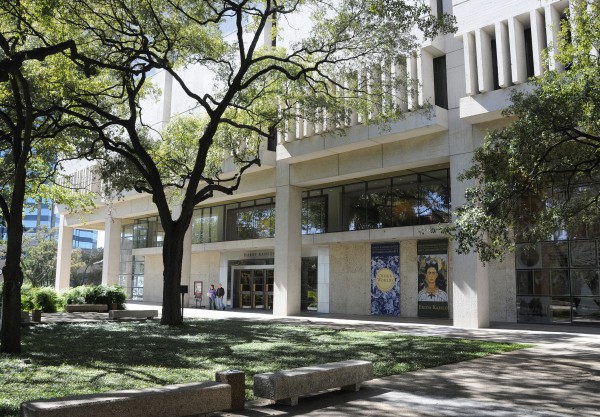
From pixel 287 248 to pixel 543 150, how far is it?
1578 centimetres

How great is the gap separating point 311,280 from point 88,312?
38.1 feet

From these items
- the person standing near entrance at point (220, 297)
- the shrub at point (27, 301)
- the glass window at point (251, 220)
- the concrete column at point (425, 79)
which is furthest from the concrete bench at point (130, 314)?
the concrete column at point (425, 79)

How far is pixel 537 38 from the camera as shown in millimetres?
18156

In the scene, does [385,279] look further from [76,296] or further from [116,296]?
[76,296]

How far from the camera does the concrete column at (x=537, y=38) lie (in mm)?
18062

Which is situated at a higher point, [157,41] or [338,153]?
[157,41]

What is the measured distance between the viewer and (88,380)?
8.52 m

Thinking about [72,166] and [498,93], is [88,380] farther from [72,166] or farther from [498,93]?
[72,166]

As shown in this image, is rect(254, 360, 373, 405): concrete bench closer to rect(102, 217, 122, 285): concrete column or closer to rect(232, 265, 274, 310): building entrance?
rect(232, 265, 274, 310): building entrance

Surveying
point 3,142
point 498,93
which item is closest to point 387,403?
point 498,93

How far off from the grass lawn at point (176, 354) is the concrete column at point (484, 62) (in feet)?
31.3

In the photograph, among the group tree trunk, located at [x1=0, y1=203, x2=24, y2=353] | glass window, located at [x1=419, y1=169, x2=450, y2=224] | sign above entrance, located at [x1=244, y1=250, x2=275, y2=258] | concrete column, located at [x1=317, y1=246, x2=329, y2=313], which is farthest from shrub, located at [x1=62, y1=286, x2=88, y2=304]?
glass window, located at [x1=419, y1=169, x2=450, y2=224]

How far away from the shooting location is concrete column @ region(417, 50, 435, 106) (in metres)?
21.2

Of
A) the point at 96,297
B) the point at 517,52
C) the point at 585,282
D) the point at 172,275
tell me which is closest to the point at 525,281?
the point at 585,282
